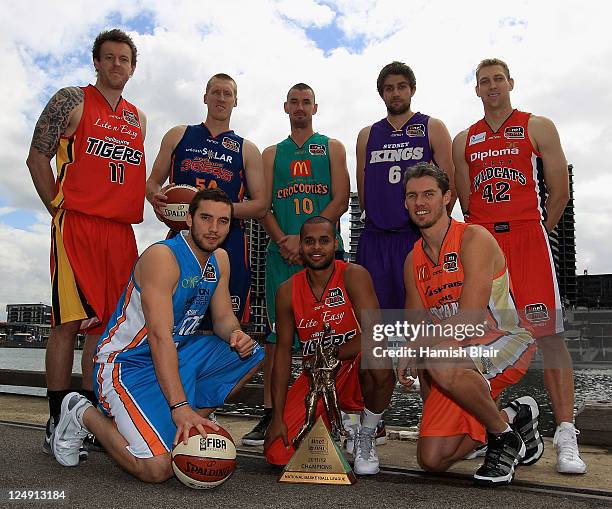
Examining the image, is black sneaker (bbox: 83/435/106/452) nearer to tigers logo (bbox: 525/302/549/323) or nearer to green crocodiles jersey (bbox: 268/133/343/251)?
green crocodiles jersey (bbox: 268/133/343/251)

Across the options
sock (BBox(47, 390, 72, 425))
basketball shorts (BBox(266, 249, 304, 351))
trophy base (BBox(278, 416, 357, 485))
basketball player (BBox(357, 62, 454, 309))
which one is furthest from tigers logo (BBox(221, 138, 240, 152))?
trophy base (BBox(278, 416, 357, 485))

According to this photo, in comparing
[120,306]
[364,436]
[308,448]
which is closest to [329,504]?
[308,448]

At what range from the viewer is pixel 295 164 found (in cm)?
527

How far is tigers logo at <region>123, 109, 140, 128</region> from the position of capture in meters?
4.82

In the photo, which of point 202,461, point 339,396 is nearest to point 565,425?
point 339,396

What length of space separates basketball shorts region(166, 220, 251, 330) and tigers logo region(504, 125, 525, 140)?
7.74ft

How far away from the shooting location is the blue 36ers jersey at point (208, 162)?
16.6 ft

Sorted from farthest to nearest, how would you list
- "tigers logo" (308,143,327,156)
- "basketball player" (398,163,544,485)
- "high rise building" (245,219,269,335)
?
"high rise building" (245,219,269,335) → "tigers logo" (308,143,327,156) → "basketball player" (398,163,544,485)

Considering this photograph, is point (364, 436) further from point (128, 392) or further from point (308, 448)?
point (128, 392)

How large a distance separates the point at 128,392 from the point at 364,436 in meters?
1.54

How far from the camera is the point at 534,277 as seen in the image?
4.25 metres

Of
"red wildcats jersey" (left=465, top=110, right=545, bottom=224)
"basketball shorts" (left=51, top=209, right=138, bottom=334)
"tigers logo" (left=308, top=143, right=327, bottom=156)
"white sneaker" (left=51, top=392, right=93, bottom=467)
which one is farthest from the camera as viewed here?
"tigers logo" (left=308, top=143, right=327, bottom=156)

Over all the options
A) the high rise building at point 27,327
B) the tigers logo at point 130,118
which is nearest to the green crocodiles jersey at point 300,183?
the tigers logo at point 130,118

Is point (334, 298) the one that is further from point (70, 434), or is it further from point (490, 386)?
point (70, 434)
